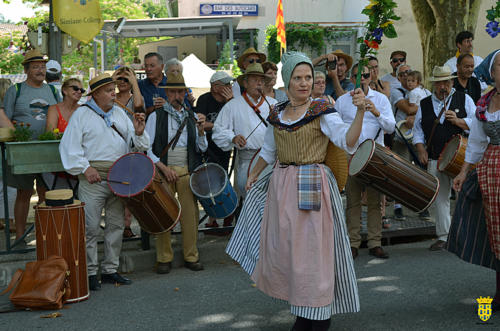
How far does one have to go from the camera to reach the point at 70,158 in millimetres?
6012

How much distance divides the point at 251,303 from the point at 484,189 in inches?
83.7

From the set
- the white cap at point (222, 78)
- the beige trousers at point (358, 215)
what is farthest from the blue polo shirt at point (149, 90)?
the beige trousers at point (358, 215)

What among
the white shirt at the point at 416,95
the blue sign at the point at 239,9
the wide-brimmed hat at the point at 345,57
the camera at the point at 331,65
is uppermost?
the blue sign at the point at 239,9

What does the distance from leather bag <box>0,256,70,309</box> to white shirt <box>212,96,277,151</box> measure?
2.41 meters

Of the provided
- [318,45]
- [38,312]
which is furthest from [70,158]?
[318,45]

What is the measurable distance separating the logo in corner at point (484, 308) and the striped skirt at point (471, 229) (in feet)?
0.88

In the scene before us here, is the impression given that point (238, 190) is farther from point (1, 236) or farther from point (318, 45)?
point (318, 45)

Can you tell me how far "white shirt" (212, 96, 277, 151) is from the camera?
7340 mm

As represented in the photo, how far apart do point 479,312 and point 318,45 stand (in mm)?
23400

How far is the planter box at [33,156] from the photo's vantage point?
6.34m

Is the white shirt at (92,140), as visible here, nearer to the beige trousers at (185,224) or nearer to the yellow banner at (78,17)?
the beige trousers at (185,224)

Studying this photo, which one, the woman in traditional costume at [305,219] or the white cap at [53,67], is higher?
the white cap at [53,67]

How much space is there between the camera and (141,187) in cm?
602

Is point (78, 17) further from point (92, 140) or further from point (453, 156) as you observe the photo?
point (453, 156)
